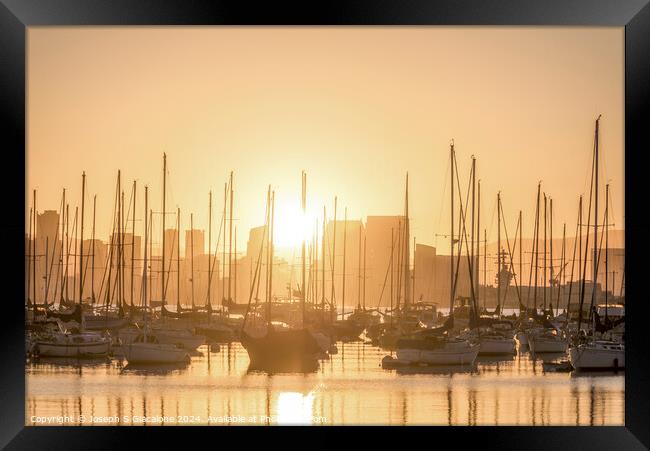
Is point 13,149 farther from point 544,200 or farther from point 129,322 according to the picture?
point 544,200

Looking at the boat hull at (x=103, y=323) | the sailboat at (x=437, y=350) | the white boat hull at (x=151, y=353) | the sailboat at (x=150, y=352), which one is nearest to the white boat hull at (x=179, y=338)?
the sailboat at (x=150, y=352)

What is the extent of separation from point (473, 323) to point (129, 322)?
34.2 feet

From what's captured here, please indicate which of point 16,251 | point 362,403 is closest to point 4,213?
point 16,251

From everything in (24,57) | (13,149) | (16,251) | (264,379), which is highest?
(24,57)

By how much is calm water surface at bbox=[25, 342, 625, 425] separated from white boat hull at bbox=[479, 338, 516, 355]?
13.5 inches

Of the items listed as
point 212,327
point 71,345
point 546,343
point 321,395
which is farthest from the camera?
point 212,327

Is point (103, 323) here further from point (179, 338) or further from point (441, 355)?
point (441, 355)

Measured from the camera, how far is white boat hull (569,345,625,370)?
22.5m

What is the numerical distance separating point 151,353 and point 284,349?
3.20 m

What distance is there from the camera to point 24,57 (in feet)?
20.2

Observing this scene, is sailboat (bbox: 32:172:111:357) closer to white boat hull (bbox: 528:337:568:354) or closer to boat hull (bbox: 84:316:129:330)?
boat hull (bbox: 84:316:129:330)

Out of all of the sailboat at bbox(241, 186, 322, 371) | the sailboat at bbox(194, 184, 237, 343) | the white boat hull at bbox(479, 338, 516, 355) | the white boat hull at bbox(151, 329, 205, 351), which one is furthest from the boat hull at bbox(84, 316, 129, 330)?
the white boat hull at bbox(479, 338, 516, 355)

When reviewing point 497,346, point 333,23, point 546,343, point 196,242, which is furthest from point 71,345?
point 333,23

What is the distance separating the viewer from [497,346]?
27.0 m
